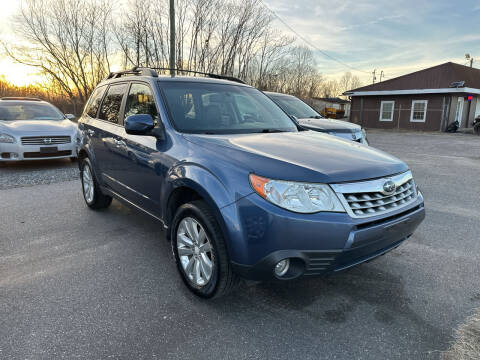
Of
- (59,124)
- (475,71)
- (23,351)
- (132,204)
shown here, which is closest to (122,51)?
(59,124)

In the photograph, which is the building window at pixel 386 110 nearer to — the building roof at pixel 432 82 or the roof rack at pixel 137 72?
the building roof at pixel 432 82

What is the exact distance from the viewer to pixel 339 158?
253cm

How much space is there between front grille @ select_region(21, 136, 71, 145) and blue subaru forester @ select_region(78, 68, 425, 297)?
5.19 m

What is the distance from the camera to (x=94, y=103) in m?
4.74

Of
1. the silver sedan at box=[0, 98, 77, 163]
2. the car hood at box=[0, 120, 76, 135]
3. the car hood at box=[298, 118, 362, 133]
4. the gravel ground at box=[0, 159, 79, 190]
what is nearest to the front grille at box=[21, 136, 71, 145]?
the silver sedan at box=[0, 98, 77, 163]

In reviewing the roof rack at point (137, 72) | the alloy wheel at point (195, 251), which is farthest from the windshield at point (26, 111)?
the alloy wheel at point (195, 251)

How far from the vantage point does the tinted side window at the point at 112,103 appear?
4.00 meters

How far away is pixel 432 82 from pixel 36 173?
28.6 metres

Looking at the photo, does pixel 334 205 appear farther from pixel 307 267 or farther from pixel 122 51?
pixel 122 51

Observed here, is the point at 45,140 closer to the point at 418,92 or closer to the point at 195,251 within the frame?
the point at 195,251

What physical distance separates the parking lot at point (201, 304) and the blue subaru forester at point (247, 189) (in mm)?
346

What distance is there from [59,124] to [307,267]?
8.28m

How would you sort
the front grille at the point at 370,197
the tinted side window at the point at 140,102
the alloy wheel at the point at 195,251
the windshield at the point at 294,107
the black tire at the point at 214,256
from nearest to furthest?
the front grille at the point at 370,197, the black tire at the point at 214,256, the alloy wheel at the point at 195,251, the tinted side window at the point at 140,102, the windshield at the point at 294,107

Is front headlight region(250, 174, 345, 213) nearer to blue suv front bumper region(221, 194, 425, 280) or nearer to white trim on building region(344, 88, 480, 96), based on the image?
blue suv front bumper region(221, 194, 425, 280)
